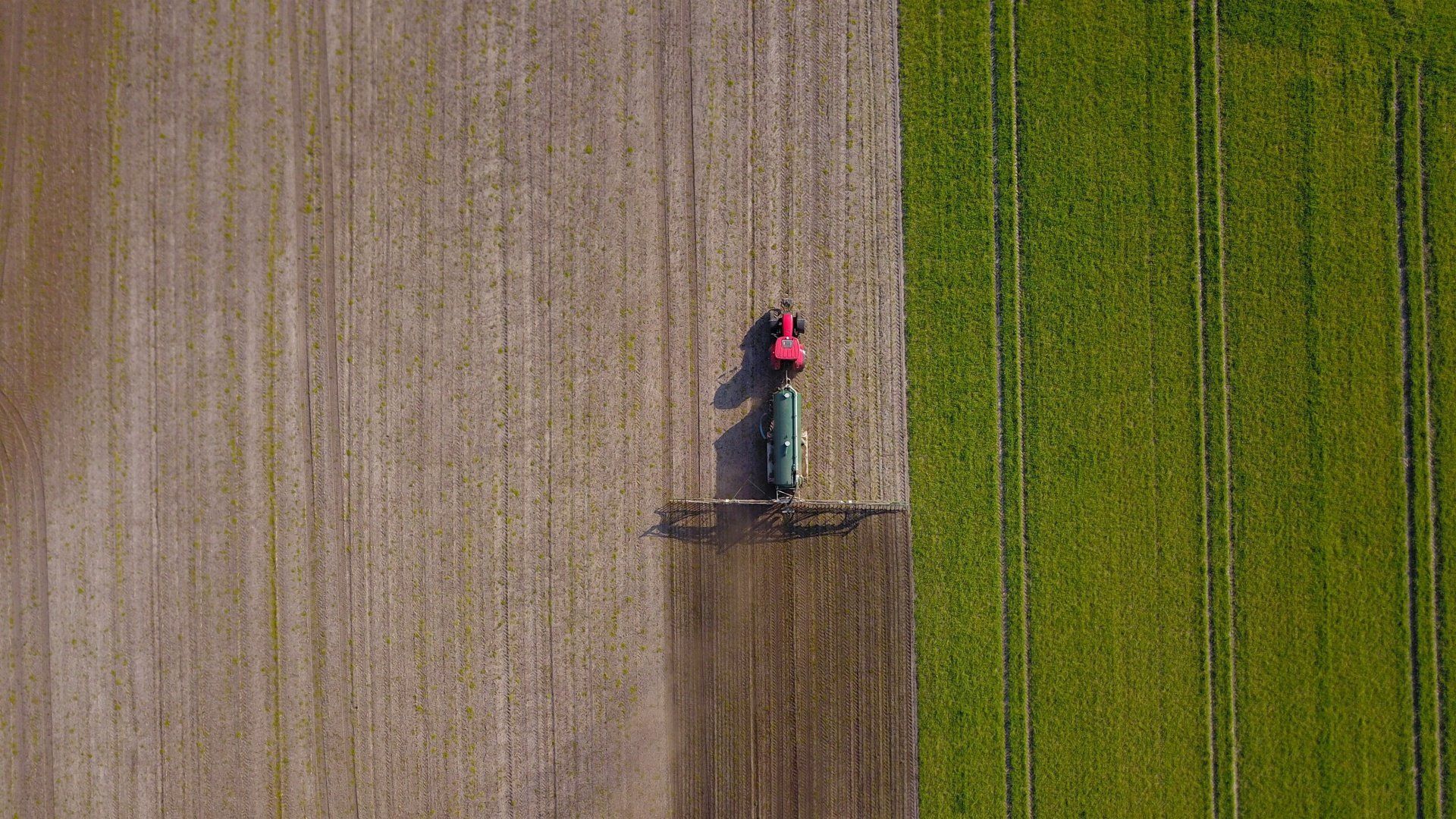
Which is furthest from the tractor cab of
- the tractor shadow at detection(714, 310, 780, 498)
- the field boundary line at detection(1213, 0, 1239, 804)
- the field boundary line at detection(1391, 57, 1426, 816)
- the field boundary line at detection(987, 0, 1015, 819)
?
the field boundary line at detection(1391, 57, 1426, 816)

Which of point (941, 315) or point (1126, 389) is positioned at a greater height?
point (941, 315)

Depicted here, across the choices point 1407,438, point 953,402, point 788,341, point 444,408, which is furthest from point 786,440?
point 1407,438

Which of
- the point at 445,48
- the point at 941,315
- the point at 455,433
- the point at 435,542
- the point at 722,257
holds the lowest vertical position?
the point at 435,542

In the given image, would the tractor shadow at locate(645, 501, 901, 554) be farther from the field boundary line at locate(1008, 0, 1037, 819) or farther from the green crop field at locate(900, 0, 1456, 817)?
the field boundary line at locate(1008, 0, 1037, 819)

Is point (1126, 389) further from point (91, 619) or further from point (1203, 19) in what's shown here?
point (91, 619)

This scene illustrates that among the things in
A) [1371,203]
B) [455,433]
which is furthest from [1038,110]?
[455,433]

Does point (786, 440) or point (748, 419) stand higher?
point (748, 419)

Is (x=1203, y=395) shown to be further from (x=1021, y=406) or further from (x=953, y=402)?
(x=953, y=402)
